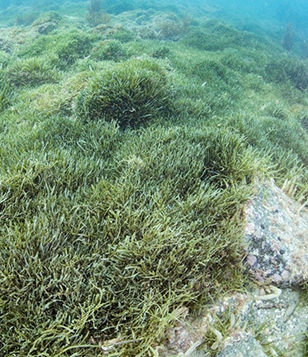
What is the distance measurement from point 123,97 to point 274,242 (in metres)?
3.22

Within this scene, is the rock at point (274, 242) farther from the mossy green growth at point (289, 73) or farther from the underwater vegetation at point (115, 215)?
the mossy green growth at point (289, 73)

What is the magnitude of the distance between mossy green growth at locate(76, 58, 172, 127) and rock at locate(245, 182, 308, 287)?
2.44 m

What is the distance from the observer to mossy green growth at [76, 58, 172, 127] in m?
4.53

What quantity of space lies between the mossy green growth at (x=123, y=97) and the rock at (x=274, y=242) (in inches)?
96.2

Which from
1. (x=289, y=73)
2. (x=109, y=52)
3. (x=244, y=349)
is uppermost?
(x=289, y=73)

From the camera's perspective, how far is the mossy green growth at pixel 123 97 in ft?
14.9

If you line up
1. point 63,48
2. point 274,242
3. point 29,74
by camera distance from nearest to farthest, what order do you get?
1. point 274,242
2. point 29,74
3. point 63,48

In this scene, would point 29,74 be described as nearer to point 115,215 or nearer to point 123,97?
point 123,97

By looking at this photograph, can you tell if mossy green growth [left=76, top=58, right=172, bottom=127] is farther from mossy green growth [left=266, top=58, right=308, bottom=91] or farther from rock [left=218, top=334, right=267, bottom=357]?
mossy green growth [left=266, top=58, right=308, bottom=91]

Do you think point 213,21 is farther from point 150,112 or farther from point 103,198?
point 103,198

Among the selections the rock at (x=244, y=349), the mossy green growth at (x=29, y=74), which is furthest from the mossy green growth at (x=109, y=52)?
the rock at (x=244, y=349)

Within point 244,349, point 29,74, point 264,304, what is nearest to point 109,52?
point 29,74

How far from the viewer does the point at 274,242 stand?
2.82 metres

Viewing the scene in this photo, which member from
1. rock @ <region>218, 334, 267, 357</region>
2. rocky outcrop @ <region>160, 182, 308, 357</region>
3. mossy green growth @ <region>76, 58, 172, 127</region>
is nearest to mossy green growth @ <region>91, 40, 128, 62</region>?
mossy green growth @ <region>76, 58, 172, 127</region>
